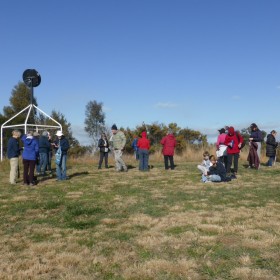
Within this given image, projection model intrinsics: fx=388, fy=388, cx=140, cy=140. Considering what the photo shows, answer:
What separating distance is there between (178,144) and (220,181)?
25552mm

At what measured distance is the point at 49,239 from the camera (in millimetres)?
5723

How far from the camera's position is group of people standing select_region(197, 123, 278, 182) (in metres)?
11.8

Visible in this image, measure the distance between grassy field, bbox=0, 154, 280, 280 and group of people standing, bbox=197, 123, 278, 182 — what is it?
1.06 meters

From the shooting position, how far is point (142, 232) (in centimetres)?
602

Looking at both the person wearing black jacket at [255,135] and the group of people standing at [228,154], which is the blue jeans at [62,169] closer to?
the group of people standing at [228,154]

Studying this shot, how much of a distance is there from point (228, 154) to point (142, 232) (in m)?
8.23

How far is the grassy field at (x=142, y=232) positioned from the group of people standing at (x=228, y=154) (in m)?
1.06

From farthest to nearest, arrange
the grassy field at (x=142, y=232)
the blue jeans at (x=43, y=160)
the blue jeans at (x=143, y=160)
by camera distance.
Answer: the blue jeans at (x=143, y=160) < the blue jeans at (x=43, y=160) < the grassy field at (x=142, y=232)

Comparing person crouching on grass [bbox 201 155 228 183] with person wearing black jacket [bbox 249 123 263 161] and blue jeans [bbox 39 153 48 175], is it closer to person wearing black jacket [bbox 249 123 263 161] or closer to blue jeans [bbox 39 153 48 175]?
person wearing black jacket [bbox 249 123 263 161]

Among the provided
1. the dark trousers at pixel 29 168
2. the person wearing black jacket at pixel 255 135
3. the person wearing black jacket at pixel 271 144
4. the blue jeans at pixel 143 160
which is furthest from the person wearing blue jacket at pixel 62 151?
the person wearing black jacket at pixel 271 144

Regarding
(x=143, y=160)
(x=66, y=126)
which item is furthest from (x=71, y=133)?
(x=143, y=160)

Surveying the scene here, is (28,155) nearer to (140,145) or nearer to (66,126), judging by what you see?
(140,145)

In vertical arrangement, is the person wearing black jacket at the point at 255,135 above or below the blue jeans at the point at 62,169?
above

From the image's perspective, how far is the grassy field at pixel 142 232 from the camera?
4.38m
